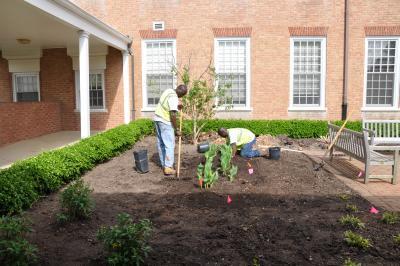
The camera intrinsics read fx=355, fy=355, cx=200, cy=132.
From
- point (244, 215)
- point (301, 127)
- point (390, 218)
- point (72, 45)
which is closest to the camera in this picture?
point (390, 218)

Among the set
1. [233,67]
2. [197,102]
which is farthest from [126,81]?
[233,67]

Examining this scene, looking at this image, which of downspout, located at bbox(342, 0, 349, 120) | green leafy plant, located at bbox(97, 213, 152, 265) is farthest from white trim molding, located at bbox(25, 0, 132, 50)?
downspout, located at bbox(342, 0, 349, 120)

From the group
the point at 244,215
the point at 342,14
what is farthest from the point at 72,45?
the point at 244,215

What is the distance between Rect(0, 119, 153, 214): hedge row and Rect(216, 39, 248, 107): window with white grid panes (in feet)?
16.9

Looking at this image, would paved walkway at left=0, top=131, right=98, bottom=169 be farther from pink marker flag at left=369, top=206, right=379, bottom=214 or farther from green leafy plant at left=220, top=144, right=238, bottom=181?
pink marker flag at left=369, top=206, right=379, bottom=214

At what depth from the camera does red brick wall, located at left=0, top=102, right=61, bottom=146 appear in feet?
34.2

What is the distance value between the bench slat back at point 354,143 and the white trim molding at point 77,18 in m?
6.86

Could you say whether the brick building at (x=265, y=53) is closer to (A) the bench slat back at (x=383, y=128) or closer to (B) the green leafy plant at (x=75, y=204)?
(A) the bench slat back at (x=383, y=128)

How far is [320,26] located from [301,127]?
379 centimetres

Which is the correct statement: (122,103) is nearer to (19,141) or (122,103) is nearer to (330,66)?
(19,141)

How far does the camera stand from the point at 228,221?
4.52 metres

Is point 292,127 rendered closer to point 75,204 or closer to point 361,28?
point 361,28

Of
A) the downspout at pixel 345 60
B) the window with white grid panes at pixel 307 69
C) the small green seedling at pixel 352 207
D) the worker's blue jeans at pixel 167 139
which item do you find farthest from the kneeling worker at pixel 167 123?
the downspout at pixel 345 60

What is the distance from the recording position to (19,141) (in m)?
11.2
